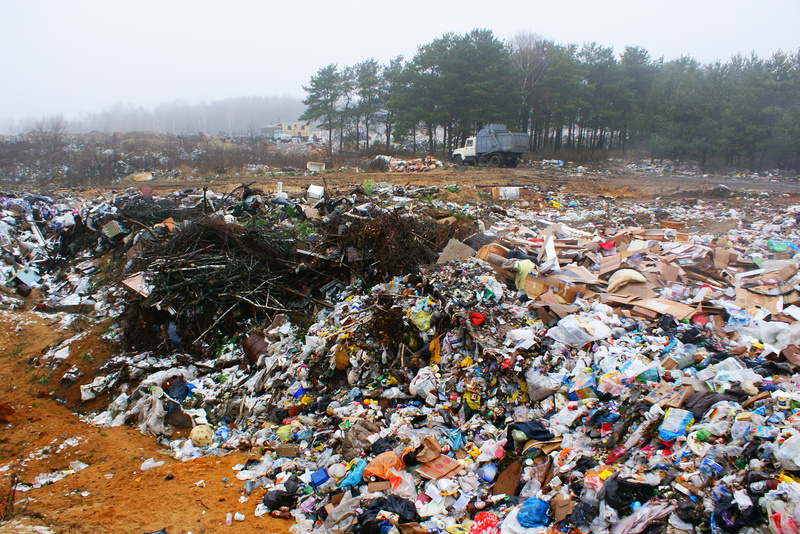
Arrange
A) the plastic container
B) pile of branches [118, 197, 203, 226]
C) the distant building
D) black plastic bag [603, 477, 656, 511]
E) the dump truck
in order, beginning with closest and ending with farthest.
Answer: black plastic bag [603, 477, 656, 511]
the plastic container
pile of branches [118, 197, 203, 226]
the dump truck
the distant building

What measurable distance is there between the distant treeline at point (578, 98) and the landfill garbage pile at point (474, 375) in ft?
55.3

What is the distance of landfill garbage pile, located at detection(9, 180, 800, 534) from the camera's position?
2455 millimetres

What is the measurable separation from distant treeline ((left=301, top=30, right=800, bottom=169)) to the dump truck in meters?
4.86

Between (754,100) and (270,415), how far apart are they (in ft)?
85.9

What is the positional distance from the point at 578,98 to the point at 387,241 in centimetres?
2591

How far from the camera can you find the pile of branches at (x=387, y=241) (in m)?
6.04

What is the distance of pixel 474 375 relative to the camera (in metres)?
3.88

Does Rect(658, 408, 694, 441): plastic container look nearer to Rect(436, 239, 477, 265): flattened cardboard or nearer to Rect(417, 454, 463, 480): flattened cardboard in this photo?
Result: Rect(417, 454, 463, 480): flattened cardboard

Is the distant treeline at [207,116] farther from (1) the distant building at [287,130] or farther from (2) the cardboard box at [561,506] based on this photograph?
(2) the cardboard box at [561,506]

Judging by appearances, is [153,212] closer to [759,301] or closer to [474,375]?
[474,375]

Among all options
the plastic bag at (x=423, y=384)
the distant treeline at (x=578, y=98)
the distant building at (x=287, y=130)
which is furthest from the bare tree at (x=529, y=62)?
the distant building at (x=287, y=130)

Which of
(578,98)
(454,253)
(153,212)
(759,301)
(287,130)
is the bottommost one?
(759,301)

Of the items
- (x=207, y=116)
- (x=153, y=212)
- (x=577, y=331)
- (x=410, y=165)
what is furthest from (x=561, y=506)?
(x=207, y=116)

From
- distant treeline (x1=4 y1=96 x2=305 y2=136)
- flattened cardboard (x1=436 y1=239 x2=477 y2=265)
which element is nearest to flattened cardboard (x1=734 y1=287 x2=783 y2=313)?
flattened cardboard (x1=436 y1=239 x2=477 y2=265)
